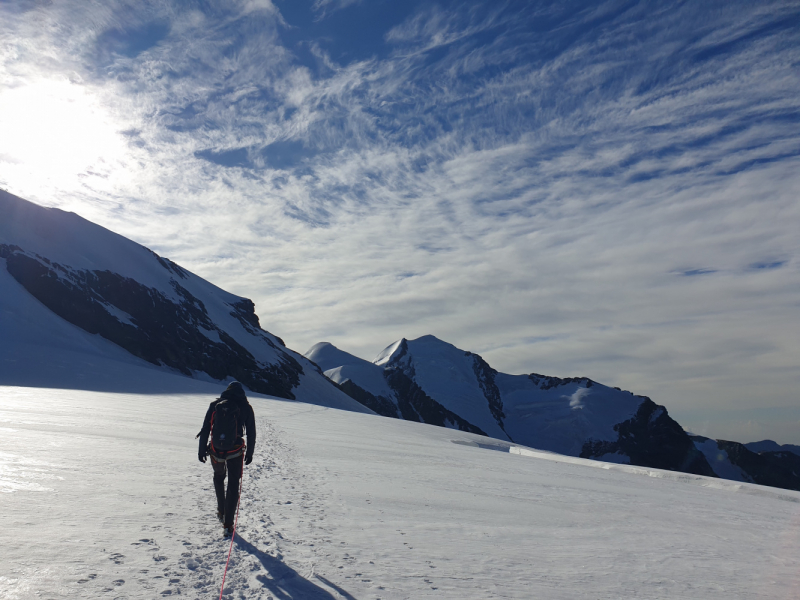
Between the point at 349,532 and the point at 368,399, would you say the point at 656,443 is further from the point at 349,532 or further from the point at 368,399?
the point at 349,532

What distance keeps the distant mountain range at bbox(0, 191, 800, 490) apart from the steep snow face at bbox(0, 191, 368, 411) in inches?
7.6

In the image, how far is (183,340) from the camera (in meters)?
65.4

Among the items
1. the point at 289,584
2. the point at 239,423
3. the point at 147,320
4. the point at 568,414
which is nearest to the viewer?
the point at 289,584

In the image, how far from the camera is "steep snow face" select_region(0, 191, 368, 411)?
4825 cm

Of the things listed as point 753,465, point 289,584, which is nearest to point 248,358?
point 289,584

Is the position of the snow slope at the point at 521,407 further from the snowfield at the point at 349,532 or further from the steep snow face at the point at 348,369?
the snowfield at the point at 349,532

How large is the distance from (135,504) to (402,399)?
5897 inches

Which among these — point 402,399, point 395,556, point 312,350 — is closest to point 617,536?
point 395,556

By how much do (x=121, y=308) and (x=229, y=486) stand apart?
65.9 meters

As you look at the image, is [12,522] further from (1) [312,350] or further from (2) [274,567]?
(1) [312,350]

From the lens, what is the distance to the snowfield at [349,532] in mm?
4637

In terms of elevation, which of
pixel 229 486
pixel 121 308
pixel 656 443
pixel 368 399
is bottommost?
pixel 656 443

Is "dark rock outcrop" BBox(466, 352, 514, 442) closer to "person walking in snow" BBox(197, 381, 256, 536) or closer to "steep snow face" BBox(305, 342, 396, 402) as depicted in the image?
"steep snow face" BBox(305, 342, 396, 402)

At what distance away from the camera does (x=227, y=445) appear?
6.42 meters
